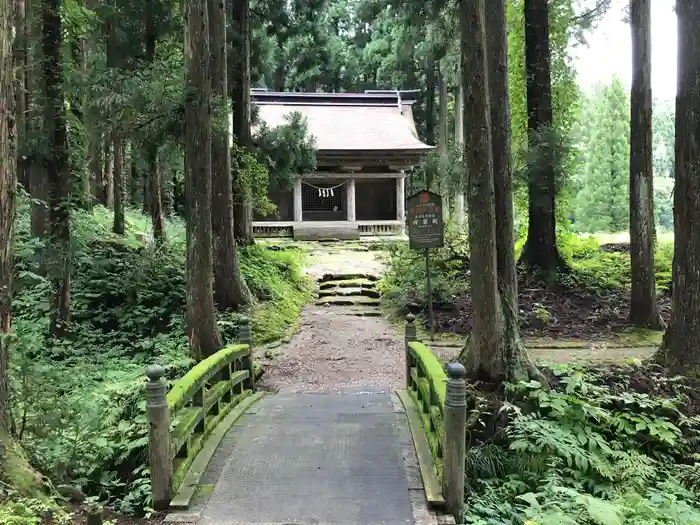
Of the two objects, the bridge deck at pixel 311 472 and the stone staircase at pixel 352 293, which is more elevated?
the stone staircase at pixel 352 293

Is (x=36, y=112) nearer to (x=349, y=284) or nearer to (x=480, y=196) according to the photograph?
(x=480, y=196)

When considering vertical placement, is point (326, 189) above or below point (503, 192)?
above

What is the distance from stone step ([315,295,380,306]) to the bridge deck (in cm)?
720

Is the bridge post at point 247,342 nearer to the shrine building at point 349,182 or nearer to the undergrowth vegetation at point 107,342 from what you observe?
the undergrowth vegetation at point 107,342

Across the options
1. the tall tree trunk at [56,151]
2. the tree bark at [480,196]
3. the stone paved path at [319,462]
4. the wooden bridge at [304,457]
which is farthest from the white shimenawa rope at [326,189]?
the tree bark at [480,196]

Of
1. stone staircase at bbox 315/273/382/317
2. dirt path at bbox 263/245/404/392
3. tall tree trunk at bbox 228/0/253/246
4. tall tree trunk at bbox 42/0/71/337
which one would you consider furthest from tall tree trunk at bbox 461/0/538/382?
tall tree trunk at bbox 228/0/253/246

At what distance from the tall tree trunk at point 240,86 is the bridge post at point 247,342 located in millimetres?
6217

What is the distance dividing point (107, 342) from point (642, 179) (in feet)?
33.9

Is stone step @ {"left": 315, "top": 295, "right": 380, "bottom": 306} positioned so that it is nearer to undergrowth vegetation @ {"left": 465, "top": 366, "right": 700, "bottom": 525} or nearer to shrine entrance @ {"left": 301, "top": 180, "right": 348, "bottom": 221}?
undergrowth vegetation @ {"left": 465, "top": 366, "right": 700, "bottom": 525}

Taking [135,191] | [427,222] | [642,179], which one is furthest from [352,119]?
[642,179]

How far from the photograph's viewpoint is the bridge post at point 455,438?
4.05 meters

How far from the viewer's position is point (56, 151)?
8789 mm

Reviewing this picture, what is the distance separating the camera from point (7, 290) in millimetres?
3816

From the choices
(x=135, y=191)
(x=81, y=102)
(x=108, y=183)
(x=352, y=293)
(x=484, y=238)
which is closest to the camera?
(x=484, y=238)
